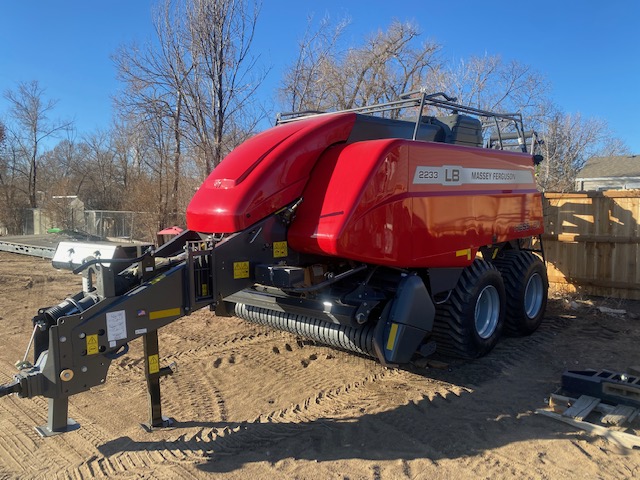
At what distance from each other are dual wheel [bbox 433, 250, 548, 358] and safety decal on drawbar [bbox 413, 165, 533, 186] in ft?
Answer: 2.93

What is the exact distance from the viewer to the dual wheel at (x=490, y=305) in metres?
5.04

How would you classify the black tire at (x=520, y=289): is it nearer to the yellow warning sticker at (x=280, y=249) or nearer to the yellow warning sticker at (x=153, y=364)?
the yellow warning sticker at (x=280, y=249)

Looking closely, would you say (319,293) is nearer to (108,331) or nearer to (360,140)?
(360,140)

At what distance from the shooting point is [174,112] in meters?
12.6

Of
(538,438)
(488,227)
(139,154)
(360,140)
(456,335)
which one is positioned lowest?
(538,438)

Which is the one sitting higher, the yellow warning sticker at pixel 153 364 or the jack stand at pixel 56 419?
the yellow warning sticker at pixel 153 364

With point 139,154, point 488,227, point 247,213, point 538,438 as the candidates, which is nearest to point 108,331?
point 247,213

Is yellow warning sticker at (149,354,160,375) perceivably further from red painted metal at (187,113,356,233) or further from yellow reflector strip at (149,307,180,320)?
red painted metal at (187,113,356,233)

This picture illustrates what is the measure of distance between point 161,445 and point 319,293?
1745 millimetres

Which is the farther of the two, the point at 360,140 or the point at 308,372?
the point at 308,372

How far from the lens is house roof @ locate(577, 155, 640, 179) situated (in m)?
26.4

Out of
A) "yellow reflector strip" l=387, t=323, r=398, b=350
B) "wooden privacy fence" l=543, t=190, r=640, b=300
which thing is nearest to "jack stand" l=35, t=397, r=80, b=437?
"yellow reflector strip" l=387, t=323, r=398, b=350

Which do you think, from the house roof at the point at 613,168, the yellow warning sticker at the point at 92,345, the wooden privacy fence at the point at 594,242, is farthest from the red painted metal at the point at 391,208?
the house roof at the point at 613,168

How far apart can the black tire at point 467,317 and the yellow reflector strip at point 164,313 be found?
2.62 metres
